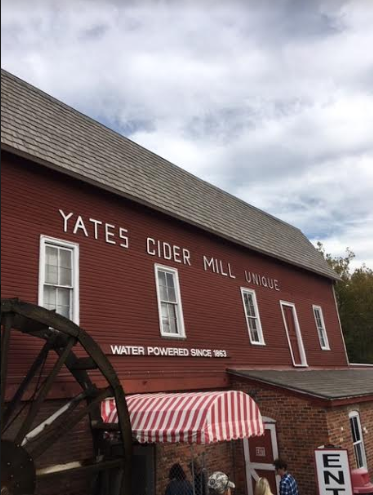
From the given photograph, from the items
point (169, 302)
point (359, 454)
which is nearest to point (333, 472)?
point (169, 302)

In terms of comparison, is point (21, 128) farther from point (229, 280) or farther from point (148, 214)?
point (229, 280)

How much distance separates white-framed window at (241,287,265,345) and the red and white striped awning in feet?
19.1

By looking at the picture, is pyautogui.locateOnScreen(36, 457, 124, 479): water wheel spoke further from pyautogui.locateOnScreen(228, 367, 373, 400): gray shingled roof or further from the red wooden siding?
pyautogui.locateOnScreen(228, 367, 373, 400): gray shingled roof

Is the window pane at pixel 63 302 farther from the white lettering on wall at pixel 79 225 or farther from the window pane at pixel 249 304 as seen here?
the window pane at pixel 249 304

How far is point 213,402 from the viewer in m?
7.89

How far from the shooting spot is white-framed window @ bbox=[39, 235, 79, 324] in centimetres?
891

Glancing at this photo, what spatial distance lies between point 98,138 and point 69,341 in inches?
265

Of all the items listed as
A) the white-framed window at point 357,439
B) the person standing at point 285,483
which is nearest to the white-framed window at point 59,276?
the person standing at point 285,483

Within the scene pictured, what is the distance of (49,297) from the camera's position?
894 cm

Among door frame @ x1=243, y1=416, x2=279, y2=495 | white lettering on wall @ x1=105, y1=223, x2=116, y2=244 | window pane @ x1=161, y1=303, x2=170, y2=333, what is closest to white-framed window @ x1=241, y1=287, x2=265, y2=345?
door frame @ x1=243, y1=416, x2=279, y2=495

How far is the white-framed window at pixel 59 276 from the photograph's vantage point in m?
8.91

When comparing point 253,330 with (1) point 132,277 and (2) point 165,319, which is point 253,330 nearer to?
(2) point 165,319

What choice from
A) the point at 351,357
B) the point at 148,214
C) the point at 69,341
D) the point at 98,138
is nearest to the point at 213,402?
the point at 69,341

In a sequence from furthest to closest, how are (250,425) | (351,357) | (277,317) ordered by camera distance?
(351,357) → (277,317) → (250,425)
